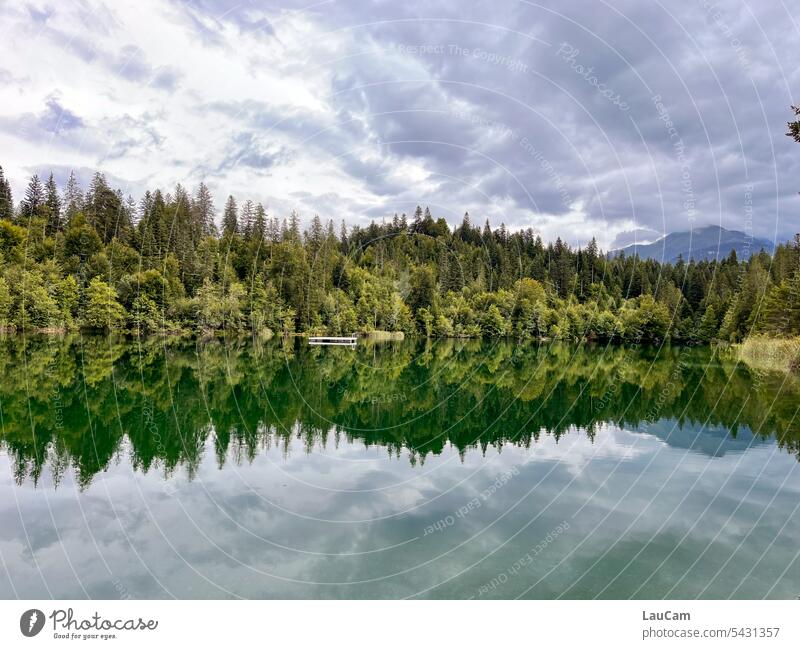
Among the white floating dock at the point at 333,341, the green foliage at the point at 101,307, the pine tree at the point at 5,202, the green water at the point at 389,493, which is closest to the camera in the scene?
the green water at the point at 389,493

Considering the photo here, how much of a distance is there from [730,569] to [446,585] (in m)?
4.50

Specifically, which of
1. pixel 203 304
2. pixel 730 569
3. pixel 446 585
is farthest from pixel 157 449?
pixel 203 304

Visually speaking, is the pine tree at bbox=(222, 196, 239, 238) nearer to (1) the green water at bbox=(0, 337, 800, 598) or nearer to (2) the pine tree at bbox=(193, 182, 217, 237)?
(2) the pine tree at bbox=(193, 182, 217, 237)

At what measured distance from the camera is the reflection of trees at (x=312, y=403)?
55.0 feet

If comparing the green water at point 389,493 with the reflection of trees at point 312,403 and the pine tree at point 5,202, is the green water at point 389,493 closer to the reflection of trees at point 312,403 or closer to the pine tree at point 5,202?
the reflection of trees at point 312,403

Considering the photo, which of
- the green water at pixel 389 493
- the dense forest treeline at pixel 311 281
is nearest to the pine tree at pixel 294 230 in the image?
the dense forest treeline at pixel 311 281

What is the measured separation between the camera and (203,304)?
6719cm

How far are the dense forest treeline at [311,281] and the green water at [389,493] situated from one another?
125 ft

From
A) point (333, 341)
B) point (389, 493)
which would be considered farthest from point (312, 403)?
point (333, 341)

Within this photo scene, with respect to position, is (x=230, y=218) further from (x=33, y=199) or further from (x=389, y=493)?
(x=389, y=493)

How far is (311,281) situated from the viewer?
72188mm

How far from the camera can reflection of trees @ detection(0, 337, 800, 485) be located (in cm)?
1675

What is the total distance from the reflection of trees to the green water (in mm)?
166

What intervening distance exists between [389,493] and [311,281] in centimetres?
6113
